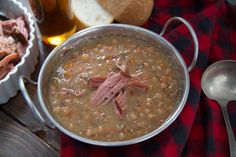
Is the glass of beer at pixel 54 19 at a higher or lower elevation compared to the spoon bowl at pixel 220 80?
higher

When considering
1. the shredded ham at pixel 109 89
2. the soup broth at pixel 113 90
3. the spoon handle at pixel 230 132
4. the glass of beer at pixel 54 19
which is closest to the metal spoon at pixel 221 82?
the spoon handle at pixel 230 132

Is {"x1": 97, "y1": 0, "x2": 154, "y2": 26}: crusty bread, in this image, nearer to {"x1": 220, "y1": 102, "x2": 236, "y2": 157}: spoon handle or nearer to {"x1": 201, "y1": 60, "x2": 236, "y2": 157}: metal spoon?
{"x1": 201, "y1": 60, "x2": 236, "y2": 157}: metal spoon

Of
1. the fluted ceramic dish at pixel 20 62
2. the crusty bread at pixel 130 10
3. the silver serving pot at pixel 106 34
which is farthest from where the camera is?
the crusty bread at pixel 130 10

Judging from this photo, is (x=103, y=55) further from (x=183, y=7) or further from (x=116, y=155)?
(x=183, y=7)

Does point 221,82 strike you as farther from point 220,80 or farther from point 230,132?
point 230,132

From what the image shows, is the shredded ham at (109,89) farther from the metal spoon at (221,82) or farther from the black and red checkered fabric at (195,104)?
the metal spoon at (221,82)

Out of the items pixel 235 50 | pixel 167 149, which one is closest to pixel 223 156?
pixel 167 149

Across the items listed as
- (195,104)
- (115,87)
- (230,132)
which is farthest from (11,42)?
(230,132)
